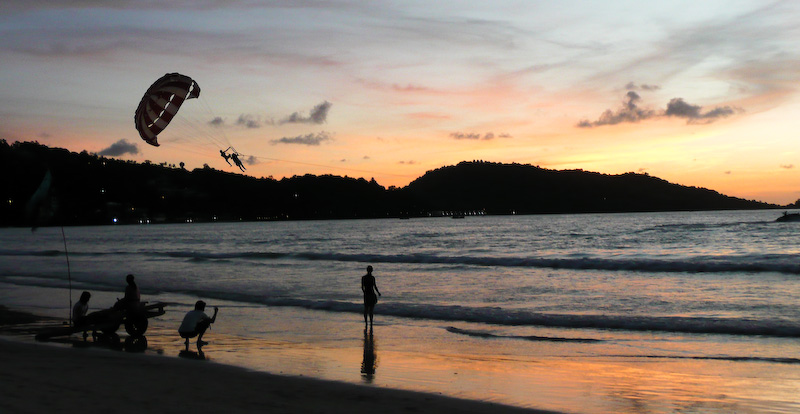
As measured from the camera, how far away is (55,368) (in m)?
9.75

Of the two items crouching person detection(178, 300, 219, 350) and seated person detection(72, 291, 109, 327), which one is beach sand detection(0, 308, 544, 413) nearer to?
crouching person detection(178, 300, 219, 350)

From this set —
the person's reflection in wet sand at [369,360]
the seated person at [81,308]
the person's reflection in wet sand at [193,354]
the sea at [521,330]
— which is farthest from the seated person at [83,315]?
the person's reflection in wet sand at [369,360]

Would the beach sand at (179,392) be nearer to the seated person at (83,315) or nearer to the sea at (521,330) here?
the sea at (521,330)

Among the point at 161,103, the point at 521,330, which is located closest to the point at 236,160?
the point at 161,103

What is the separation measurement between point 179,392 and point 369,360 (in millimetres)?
3745

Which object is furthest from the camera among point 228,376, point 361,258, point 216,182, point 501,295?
point 216,182

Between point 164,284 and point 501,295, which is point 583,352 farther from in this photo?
point 164,284

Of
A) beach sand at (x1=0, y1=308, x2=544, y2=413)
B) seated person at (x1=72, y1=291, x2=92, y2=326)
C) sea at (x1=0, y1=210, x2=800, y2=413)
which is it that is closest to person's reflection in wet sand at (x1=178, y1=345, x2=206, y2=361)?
sea at (x1=0, y1=210, x2=800, y2=413)

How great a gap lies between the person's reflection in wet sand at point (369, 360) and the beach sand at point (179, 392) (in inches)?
28.4

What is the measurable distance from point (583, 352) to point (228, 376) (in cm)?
706

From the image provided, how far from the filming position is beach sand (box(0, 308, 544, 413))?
25.2ft

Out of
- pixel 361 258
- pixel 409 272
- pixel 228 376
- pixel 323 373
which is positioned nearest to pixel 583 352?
pixel 323 373

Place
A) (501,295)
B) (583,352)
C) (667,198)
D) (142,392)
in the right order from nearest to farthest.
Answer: (142,392) < (583,352) < (501,295) < (667,198)

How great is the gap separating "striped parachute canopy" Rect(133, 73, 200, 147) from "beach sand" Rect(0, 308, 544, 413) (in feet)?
29.3
